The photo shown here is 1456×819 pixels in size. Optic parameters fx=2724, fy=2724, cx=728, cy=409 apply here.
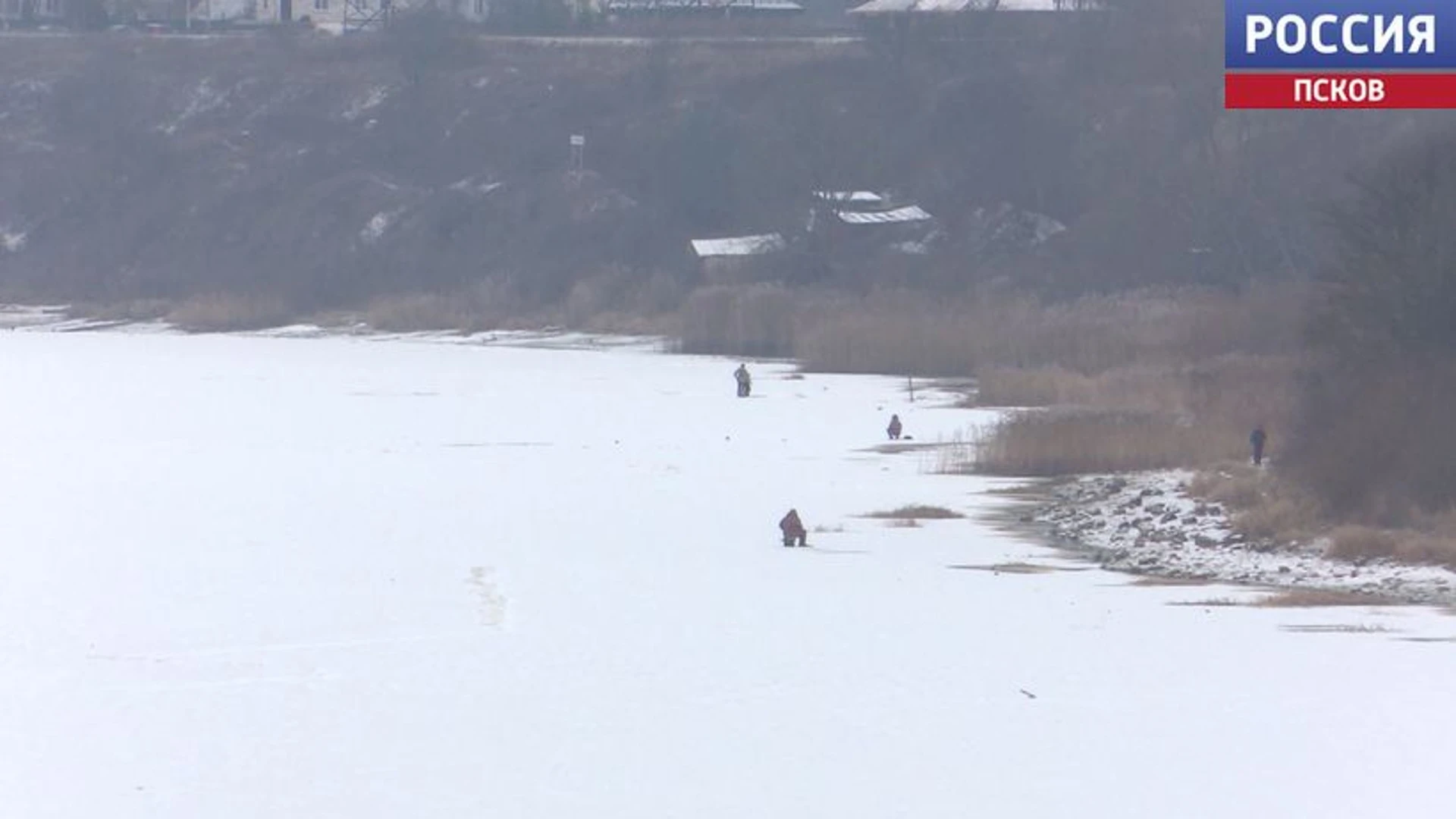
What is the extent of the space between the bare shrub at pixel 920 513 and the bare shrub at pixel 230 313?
3826 centimetres

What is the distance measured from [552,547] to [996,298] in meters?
30.7

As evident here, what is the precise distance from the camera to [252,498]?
27156 millimetres

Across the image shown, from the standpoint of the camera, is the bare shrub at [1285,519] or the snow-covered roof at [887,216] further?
the snow-covered roof at [887,216]

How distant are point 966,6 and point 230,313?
24580 mm

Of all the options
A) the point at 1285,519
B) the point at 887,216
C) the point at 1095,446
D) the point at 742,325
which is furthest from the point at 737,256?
the point at 1285,519

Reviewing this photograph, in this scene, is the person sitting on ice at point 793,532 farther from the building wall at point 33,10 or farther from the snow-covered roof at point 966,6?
the building wall at point 33,10

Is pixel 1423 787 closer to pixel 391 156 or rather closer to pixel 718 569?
pixel 718 569

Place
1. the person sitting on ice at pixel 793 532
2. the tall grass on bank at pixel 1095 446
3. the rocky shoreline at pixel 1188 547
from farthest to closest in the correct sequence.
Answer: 1. the tall grass on bank at pixel 1095 446
2. the person sitting on ice at pixel 793 532
3. the rocky shoreline at pixel 1188 547

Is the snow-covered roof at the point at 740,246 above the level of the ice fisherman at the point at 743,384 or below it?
above

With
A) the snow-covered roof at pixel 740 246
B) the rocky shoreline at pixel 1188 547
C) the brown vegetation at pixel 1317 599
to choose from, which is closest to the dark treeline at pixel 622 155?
the snow-covered roof at pixel 740 246

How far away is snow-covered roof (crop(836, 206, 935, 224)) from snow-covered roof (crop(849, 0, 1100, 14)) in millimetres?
12870

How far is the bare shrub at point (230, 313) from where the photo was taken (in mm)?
62781

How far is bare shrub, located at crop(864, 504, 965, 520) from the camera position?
84.5ft

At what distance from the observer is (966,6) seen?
77.1m
